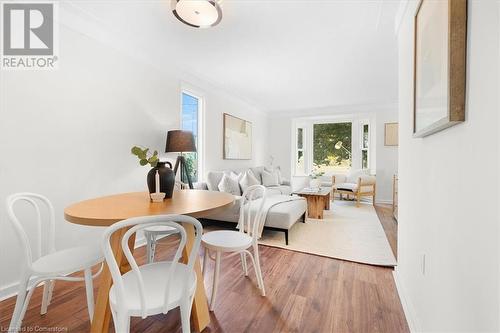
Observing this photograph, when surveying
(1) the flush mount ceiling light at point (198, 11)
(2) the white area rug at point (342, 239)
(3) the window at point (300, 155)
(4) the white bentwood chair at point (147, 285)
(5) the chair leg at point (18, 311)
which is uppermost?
(1) the flush mount ceiling light at point (198, 11)

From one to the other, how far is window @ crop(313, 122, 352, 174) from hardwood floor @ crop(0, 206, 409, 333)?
4.45m

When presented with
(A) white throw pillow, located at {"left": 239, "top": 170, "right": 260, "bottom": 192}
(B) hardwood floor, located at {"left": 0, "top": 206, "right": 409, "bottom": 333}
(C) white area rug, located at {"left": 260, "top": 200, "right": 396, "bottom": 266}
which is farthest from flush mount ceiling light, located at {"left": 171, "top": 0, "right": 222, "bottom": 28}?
(A) white throw pillow, located at {"left": 239, "top": 170, "right": 260, "bottom": 192}

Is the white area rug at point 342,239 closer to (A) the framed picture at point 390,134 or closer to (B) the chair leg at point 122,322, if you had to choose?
(B) the chair leg at point 122,322

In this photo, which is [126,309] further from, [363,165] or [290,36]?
[363,165]

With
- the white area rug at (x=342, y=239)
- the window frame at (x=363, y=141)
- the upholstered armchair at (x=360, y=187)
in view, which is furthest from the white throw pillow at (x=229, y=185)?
the window frame at (x=363, y=141)

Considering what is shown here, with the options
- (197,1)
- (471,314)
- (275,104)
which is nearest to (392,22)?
(197,1)

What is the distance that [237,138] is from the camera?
16.8 feet

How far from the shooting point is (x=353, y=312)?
162cm

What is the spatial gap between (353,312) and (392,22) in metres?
2.62

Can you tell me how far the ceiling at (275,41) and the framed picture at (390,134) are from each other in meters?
1.46

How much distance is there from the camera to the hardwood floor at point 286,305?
1.49 metres

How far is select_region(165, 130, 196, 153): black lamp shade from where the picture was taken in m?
2.98

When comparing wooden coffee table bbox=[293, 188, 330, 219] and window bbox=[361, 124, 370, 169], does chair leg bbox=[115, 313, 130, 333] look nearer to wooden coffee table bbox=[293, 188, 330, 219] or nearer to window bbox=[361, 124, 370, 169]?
wooden coffee table bbox=[293, 188, 330, 219]

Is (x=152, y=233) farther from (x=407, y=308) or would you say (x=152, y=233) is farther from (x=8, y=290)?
(x=407, y=308)
